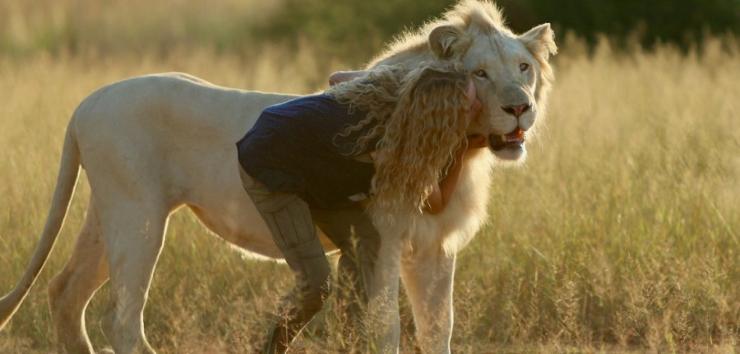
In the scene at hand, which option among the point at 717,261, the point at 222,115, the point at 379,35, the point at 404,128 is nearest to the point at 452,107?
the point at 404,128

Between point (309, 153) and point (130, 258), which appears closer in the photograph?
point (309, 153)

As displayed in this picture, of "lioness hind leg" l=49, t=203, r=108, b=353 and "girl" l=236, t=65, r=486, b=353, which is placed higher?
"girl" l=236, t=65, r=486, b=353

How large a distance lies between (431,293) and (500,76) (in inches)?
38.4

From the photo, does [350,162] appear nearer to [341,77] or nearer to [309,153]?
[309,153]

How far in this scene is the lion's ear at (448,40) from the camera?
17.4 feet

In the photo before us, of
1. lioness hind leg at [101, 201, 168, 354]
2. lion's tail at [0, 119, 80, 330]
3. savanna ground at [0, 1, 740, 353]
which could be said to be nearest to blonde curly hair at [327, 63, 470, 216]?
savanna ground at [0, 1, 740, 353]

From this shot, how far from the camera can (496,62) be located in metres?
5.21

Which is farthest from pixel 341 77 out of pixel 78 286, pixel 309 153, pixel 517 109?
pixel 78 286

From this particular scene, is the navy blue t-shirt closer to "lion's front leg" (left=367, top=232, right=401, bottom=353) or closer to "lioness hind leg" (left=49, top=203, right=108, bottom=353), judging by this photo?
"lion's front leg" (left=367, top=232, right=401, bottom=353)

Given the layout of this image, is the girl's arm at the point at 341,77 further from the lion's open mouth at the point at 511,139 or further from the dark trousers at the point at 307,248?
the lion's open mouth at the point at 511,139

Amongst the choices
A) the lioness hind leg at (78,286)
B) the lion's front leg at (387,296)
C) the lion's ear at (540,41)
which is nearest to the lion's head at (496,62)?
the lion's ear at (540,41)

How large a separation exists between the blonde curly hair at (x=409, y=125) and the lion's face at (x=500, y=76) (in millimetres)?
73

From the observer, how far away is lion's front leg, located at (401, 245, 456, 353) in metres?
5.63

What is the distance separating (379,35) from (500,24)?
547 inches
